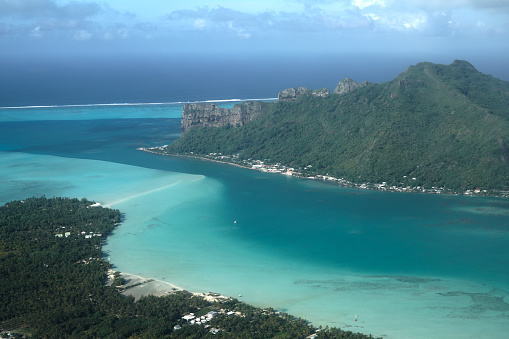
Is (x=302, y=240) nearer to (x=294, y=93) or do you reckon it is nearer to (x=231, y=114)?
(x=231, y=114)

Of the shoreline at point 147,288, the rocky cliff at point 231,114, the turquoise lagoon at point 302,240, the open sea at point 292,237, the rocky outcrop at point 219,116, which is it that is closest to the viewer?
the turquoise lagoon at point 302,240

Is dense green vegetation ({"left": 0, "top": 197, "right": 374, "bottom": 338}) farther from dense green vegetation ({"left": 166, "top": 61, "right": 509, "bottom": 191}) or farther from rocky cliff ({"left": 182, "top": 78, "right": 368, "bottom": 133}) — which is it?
rocky cliff ({"left": 182, "top": 78, "right": 368, "bottom": 133})

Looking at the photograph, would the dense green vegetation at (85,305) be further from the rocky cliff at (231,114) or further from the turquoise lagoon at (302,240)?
the rocky cliff at (231,114)

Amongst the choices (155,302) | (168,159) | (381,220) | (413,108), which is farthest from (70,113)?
(155,302)

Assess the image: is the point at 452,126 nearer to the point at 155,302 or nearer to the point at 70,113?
the point at 155,302

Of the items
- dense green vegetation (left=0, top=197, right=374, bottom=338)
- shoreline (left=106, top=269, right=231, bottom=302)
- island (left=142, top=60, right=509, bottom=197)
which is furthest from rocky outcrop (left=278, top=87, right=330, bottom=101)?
shoreline (left=106, top=269, right=231, bottom=302)

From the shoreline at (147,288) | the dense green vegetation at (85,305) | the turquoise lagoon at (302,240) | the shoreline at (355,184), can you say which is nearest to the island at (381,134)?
the shoreline at (355,184)
